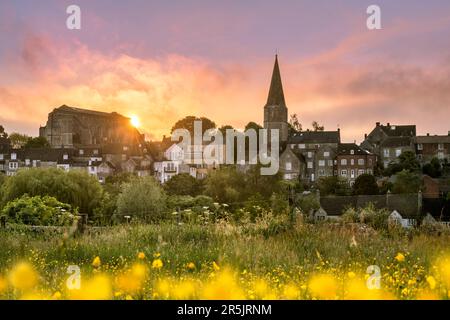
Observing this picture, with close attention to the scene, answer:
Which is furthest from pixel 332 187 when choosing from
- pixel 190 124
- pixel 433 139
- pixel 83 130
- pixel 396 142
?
pixel 83 130

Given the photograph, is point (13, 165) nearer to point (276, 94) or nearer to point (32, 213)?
point (276, 94)

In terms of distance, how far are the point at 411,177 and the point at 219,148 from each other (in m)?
30.2

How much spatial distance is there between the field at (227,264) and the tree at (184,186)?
44.8 m

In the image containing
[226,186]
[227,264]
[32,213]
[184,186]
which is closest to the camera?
[227,264]

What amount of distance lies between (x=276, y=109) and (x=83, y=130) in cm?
3692

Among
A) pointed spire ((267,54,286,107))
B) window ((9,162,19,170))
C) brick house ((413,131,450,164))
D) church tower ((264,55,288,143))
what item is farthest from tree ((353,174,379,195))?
window ((9,162,19,170))

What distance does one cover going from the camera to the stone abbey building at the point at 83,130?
10906 centimetres

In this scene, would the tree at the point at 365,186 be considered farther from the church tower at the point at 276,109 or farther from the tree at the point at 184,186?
the church tower at the point at 276,109

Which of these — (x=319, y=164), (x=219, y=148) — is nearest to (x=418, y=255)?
(x=219, y=148)

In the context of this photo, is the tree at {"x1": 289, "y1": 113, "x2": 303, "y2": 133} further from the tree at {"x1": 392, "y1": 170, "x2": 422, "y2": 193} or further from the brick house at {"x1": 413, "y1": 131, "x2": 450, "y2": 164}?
the tree at {"x1": 392, "y1": 170, "x2": 422, "y2": 193}

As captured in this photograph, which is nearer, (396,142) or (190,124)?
(396,142)

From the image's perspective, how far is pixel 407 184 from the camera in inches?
2421

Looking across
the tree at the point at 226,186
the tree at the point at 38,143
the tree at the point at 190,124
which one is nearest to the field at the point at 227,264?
the tree at the point at 226,186
